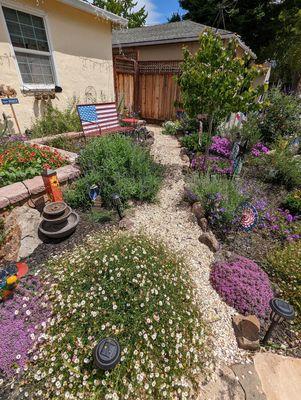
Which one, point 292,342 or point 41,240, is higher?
point 41,240

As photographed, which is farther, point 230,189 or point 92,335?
point 230,189

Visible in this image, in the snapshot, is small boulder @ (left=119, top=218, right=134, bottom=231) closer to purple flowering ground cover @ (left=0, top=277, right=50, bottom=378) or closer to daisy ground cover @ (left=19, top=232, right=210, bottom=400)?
daisy ground cover @ (left=19, top=232, right=210, bottom=400)

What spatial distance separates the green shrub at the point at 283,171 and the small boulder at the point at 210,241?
2.35 meters

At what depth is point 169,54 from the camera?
26.8 feet

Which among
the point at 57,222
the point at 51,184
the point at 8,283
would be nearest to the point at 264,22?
the point at 51,184

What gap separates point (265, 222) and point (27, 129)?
5096 mm

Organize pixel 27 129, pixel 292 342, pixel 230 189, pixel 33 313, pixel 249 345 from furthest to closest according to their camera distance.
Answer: pixel 27 129, pixel 230 189, pixel 292 342, pixel 249 345, pixel 33 313

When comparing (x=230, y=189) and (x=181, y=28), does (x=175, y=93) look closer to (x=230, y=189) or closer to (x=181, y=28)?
(x=181, y=28)

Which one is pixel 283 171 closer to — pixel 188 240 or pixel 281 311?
pixel 188 240

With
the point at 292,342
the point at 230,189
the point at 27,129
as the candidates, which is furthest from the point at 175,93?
the point at 292,342

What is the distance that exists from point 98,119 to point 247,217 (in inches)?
159

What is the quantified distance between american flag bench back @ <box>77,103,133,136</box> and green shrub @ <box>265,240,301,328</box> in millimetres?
4039

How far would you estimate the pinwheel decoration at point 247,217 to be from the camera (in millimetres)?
3053

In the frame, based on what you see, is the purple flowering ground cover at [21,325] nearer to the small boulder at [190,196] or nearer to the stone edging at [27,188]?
the stone edging at [27,188]
